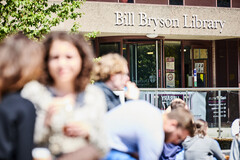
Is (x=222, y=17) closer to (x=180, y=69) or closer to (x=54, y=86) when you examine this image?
(x=180, y=69)

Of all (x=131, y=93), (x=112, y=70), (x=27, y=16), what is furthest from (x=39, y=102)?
(x=27, y=16)

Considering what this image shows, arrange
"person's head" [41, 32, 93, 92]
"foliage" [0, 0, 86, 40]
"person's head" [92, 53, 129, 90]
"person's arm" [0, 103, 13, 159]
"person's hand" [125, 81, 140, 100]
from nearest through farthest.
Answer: "person's arm" [0, 103, 13, 159], "person's head" [41, 32, 93, 92], "person's head" [92, 53, 129, 90], "person's hand" [125, 81, 140, 100], "foliage" [0, 0, 86, 40]

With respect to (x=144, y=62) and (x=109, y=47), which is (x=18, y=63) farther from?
(x=144, y=62)

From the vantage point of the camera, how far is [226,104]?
41.4ft

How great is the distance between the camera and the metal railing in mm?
12414

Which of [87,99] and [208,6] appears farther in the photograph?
[208,6]

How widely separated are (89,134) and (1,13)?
29.6ft

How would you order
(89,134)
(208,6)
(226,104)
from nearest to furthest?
1. (89,134)
2. (226,104)
3. (208,6)

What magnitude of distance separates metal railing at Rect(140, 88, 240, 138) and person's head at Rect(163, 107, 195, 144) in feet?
29.8

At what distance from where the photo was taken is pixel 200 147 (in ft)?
23.0

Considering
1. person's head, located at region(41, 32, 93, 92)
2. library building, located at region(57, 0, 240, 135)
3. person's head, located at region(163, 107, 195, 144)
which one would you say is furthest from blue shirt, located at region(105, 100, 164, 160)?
library building, located at region(57, 0, 240, 135)

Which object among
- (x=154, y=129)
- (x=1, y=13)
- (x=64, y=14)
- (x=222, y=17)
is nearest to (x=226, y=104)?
(x=64, y=14)

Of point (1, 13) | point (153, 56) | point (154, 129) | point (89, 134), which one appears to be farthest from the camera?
point (153, 56)

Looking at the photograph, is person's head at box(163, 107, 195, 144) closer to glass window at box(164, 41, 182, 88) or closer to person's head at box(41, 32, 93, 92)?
person's head at box(41, 32, 93, 92)
